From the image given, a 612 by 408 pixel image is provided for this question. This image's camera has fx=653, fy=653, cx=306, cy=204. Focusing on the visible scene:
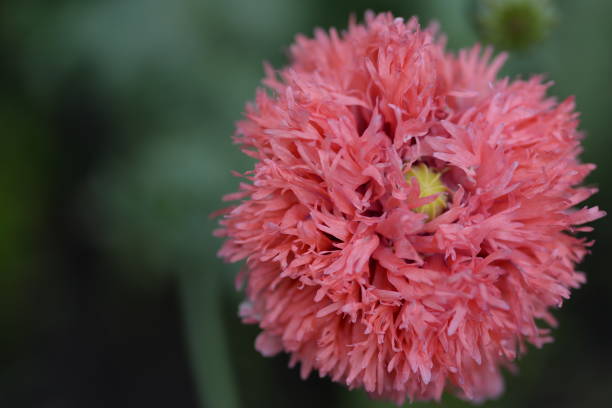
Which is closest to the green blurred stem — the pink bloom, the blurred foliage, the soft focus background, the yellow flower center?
the soft focus background

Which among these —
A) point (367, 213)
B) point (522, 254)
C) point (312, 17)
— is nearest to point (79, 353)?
point (312, 17)

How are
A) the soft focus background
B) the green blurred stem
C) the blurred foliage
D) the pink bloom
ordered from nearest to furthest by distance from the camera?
the pink bloom < the blurred foliage < the green blurred stem < the soft focus background

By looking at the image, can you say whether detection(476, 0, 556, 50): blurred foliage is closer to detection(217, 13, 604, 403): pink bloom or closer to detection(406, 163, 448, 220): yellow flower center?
detection(217, 13, 604, 403): pink bloom

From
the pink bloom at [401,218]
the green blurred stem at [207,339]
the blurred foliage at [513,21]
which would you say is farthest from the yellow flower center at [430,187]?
the green blurred stem at [207,339]

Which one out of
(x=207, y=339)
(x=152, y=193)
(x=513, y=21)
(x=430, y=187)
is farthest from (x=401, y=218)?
(x=152, y=193)

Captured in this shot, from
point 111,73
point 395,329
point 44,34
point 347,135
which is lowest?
point 395,329

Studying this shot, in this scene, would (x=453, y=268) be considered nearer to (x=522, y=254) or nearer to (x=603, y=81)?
(x=522, y=254)

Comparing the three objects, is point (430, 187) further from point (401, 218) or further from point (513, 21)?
point (513, 21)
